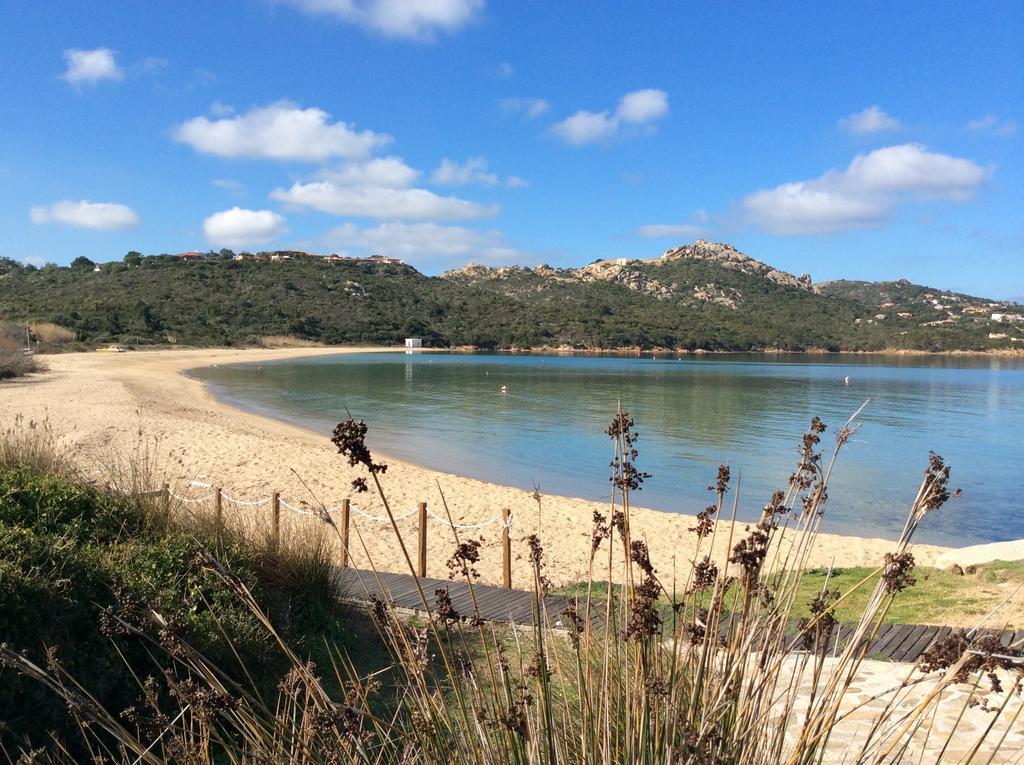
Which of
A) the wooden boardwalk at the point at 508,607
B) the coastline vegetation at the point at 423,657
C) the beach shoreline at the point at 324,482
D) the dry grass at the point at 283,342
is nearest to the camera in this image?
the coastline vegetation at the point at 423,657

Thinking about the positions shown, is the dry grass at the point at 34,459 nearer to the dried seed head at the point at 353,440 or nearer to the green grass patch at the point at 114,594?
the green grass patch at the point at 114,594

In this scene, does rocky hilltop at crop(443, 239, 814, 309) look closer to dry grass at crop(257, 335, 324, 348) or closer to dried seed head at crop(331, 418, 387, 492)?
dry grass at crop(257, 335, 324, 348)

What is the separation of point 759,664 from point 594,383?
157 feet

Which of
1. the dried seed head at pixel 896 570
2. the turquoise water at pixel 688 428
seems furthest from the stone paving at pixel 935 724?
the dried seed head at pixel 896 570

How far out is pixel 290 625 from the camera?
502cm

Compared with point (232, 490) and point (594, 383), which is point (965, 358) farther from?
point (232, 490)

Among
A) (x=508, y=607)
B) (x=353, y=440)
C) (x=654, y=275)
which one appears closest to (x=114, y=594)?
(x=353, y=440)

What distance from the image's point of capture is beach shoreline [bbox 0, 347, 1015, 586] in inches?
401

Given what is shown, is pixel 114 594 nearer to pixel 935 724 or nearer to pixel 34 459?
pixel 34 459

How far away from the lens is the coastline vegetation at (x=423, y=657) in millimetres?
1666

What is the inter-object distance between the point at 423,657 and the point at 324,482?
45.3ft

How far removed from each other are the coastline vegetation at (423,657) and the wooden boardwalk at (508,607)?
377mm

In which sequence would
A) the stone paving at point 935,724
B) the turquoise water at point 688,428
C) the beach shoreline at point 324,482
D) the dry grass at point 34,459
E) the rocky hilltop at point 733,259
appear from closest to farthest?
1. the stone paving at point 935,724
2. the dry grass at point 34,459
3. the beach shoreline at point 324,482
4. the turquoise water at point 688,428
5. the rocky hilltop at point 733,259

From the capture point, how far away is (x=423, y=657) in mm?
1747
